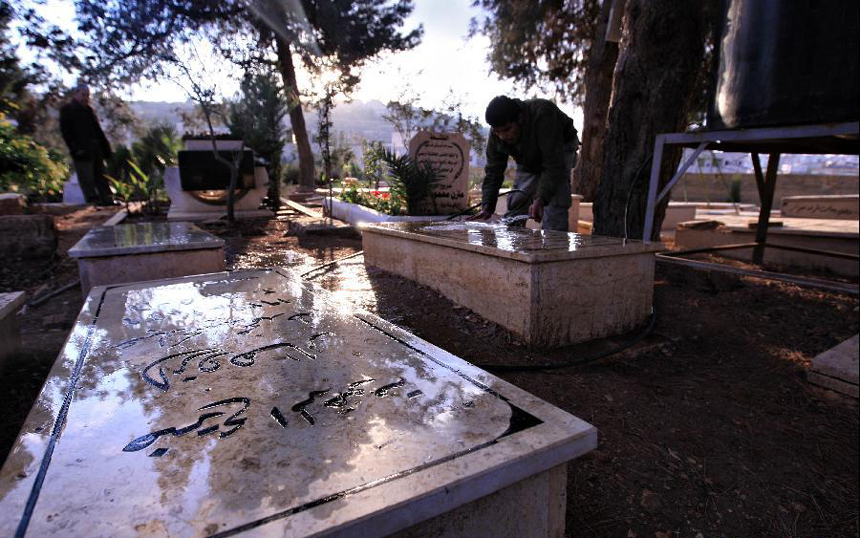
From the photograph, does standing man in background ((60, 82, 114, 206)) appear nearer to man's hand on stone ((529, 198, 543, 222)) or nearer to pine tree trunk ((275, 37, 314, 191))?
pine tree trunk ((275, 37, 314, 191))

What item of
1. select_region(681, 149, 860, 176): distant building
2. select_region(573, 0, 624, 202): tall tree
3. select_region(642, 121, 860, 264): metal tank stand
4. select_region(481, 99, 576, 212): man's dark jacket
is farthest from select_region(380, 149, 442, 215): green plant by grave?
select_region(642, 121, 860, 264): metal tank stand

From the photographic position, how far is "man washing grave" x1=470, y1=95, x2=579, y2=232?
4015 mm

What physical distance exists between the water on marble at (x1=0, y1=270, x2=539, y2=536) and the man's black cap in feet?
8.52

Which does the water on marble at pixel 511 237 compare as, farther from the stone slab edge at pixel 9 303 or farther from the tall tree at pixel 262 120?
the tall tree at pixel 262 120

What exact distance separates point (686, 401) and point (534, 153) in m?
2.64

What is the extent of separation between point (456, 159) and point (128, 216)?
17.9 feet

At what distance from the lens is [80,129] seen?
8008 mm

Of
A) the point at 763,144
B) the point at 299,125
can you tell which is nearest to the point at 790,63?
the point at 763,144

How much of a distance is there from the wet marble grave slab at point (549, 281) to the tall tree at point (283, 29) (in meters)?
9.01

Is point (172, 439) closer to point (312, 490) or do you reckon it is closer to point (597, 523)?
point (312, 490)

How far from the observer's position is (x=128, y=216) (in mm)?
7812

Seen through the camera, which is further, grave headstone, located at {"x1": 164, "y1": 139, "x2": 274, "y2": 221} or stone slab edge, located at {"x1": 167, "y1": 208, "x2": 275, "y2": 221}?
grave headstone, located at {"x1": 164, "y1": 139, "x2": 274, "y2": 221}

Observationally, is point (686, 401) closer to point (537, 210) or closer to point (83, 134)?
point (537, 210)

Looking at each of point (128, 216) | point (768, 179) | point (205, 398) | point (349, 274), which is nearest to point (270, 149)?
point (128, 216)
